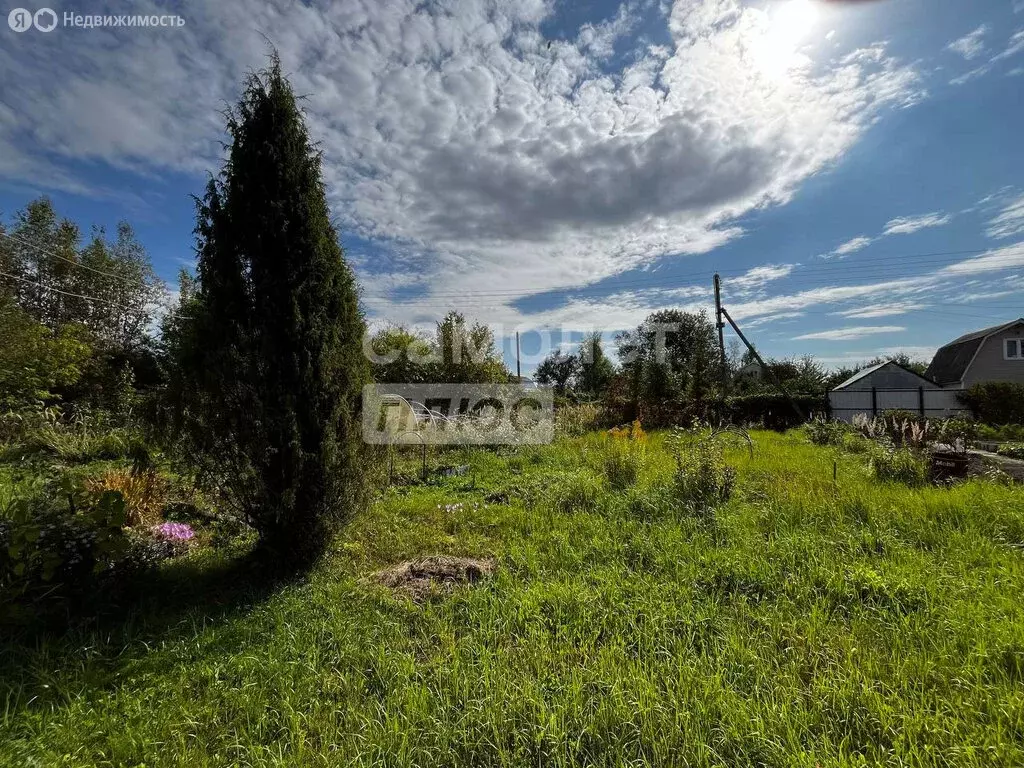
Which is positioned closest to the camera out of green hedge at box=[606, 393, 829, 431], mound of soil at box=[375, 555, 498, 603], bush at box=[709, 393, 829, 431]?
mound of soil at box=[375, 555, 498, 603]

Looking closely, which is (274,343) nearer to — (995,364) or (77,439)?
(77,439)

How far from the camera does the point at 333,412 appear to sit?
3361 mm

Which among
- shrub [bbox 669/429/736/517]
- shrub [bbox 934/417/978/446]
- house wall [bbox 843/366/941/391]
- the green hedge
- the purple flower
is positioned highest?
house wall [bbox 843/366/941/391]

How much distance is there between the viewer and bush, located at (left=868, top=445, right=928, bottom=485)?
534cm

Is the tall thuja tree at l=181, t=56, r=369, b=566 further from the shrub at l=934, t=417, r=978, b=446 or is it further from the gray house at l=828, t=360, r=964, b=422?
the gray house at l=828, t=360, r=964, b=422

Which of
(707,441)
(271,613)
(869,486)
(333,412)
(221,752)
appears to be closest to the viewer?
(221,752)

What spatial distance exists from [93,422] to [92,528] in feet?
30.8

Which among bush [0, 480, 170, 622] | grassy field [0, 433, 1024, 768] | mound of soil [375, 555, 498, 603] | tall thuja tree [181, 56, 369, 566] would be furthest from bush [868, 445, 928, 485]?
bush [0, 480, 170, 622]

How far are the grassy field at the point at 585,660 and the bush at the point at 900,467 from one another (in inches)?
64.0

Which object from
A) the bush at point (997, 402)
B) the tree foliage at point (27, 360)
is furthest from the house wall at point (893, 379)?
the tree foliage at point (27, 360)

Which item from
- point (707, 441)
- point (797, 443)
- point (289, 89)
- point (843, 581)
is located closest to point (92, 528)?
point (289, 89)

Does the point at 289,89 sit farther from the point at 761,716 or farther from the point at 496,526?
the point at 761,716

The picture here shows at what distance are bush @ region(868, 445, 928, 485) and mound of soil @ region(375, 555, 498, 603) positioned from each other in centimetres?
534

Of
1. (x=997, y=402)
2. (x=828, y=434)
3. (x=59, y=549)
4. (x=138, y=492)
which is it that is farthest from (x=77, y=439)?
(x=997, y=402)
